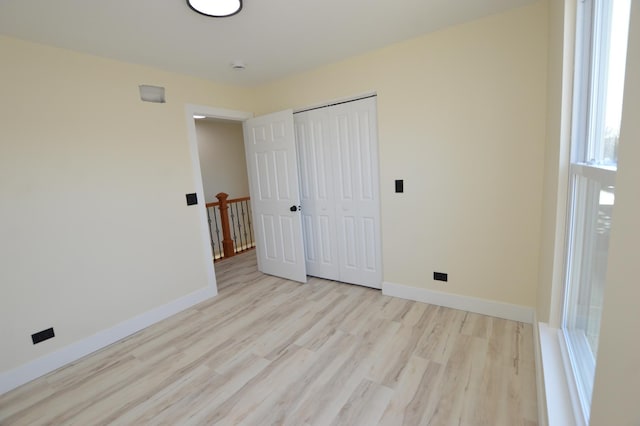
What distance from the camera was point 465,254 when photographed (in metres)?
2.46

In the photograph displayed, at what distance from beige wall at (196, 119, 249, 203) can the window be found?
5604mm

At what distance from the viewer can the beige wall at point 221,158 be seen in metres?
5.70

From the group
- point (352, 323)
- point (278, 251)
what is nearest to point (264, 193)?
point (278, 251)

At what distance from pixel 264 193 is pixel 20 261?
222 cm

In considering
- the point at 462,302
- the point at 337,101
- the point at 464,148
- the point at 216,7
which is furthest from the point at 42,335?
the point at 464,148

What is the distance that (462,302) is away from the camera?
252 centimetres

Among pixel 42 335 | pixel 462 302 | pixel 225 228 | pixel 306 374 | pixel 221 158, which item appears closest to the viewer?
pixel 306 374

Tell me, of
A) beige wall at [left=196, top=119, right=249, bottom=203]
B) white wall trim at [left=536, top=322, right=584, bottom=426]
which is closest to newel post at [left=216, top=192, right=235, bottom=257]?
beige wall at [left=196, top=119, right=249, bottom=203]

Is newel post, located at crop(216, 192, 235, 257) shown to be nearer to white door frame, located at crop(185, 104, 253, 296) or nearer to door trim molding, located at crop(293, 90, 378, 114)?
white door frame, located at crop(185, 104, 253, 296)

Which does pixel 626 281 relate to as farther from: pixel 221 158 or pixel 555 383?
pixel 221 158

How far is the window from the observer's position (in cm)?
90

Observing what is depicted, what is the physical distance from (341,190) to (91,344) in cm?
267

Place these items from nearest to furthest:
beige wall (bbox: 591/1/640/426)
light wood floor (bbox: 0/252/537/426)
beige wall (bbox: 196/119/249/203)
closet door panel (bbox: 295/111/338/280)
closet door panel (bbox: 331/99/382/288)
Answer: beige wall (bbox: 591/1/640/426) < light wood floor (bbox: 0/252/537/426) < closet door panel (bbox: 331/99/382/288) < closet door panel (bbox: 295/111/338/280) < beige wall (bbox: 196/119/249/203)

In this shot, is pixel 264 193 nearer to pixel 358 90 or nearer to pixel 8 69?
pixel 358 90
